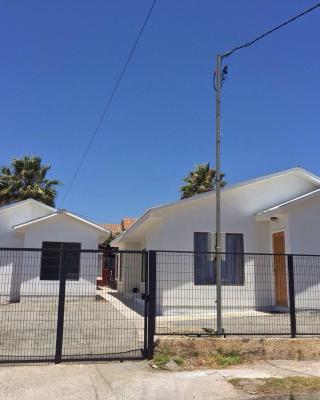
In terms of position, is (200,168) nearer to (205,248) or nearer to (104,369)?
(205,248)

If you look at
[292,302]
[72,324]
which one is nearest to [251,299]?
[292,302]

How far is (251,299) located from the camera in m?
11.8

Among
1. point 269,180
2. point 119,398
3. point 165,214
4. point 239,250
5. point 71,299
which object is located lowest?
point 119,398

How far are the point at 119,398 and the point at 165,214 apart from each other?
900 centimetres

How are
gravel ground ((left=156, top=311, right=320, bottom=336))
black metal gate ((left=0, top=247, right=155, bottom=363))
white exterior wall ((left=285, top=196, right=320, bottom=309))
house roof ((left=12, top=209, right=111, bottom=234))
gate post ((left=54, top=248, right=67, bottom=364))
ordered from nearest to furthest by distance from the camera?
gate post ((left=54, top=248, right=67, bottom=364))
black metal gate ((left=0, top=247, right=155, bottom=363))
gravel ground ((left=156, top=311, right=320, bottom=336))
white exterior wall ((left=285, top=196, right=320, bottom=309))
house roof ((left=12, top=209, right=111, bottom=234))

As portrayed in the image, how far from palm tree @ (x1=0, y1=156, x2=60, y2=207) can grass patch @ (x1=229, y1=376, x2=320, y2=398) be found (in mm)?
28309

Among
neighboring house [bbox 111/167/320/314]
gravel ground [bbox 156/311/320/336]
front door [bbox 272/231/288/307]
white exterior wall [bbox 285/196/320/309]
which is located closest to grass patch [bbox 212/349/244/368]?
gravel ground [bbox 156/311/320/336]

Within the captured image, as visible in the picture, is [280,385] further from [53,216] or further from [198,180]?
[198,180]

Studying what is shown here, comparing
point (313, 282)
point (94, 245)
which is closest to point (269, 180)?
point (313, 282)

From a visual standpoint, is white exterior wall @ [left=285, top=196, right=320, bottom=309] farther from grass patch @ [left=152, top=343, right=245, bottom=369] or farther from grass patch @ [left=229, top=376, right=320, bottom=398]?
grass patch @ [left=229, top=376, right=320, bottom=398]

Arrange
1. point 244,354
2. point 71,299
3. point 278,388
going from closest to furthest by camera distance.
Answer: point 278,388, point 244,354, point 71,299

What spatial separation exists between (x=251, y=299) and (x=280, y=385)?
187 inches

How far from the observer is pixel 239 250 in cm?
1595

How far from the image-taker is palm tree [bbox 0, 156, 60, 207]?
33.5 meters
